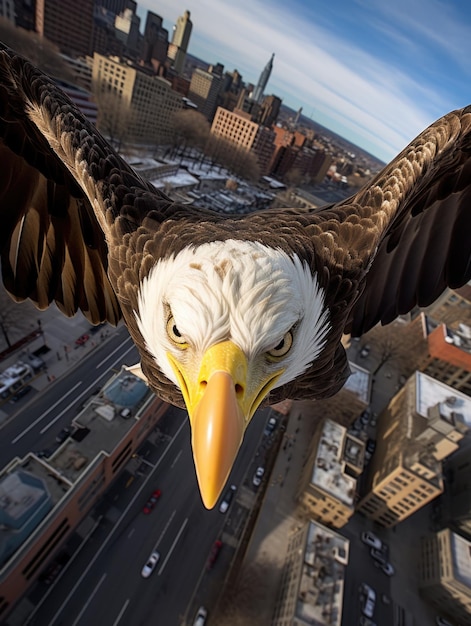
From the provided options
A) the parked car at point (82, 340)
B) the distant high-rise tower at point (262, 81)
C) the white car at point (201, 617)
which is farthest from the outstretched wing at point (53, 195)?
the distant high-rise tower at point (262, 81)

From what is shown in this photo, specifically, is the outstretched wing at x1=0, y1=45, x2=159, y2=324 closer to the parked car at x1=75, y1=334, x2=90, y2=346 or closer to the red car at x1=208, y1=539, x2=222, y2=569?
the red car at x1=208, y1=539, x2=222, y2=569

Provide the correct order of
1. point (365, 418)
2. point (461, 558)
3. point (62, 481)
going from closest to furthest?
point (62, 481), point (461, 558), point (365, 418)

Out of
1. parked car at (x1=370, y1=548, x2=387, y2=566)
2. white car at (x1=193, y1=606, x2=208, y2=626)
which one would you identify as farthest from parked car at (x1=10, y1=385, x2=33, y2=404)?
parked car at (x1=370, y1=548, x2=387, y2=566)

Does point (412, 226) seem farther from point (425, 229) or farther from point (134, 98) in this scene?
point (134, 98)

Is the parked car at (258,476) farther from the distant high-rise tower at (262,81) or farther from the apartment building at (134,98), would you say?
the distant high-rise tower at (262,81)

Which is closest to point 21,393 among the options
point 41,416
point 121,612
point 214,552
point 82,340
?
point 41,416

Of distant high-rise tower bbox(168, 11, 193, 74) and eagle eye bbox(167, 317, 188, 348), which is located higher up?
distant high-rise tower bbox(168, 11, 193, 74)
